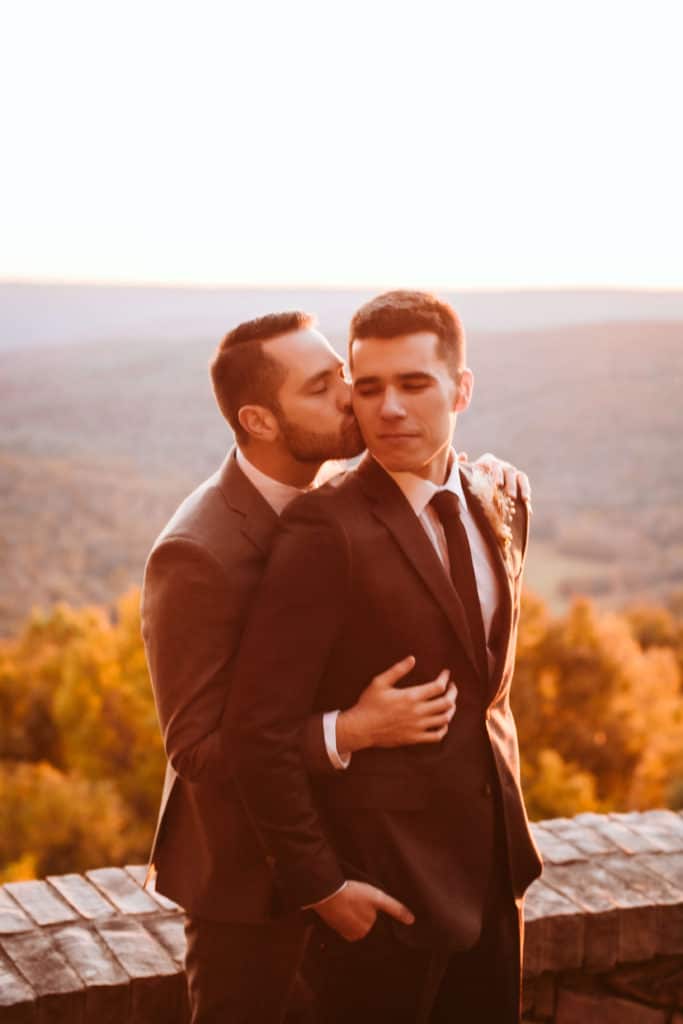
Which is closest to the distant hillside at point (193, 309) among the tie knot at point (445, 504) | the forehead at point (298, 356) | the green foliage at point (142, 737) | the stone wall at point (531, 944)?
the green foliage at point (142, 737)

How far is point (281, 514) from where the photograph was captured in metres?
2.23

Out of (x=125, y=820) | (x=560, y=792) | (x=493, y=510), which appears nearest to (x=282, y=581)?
(x=493, y=510)

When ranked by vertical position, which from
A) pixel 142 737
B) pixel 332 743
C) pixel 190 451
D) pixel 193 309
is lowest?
pixel 142 737

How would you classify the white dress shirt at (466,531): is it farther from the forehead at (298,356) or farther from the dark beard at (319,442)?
the forehead at (298,356)

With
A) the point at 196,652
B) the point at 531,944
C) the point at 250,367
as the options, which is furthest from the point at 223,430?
the point at 196,652

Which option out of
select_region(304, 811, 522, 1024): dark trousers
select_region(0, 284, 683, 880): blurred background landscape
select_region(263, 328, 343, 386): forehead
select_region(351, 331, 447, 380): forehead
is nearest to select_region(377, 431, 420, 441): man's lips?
select_region(351, 331, 447, 380): forehead

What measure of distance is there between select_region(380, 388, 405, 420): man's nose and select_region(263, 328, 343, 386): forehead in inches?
8.5

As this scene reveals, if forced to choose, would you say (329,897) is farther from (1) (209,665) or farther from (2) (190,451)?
(2) (190,451)

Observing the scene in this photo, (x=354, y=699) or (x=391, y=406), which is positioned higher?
(x=391, y=406)

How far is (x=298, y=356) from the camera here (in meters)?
2.39

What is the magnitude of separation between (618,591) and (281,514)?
160 ft

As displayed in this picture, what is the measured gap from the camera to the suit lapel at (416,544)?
7.27 feet

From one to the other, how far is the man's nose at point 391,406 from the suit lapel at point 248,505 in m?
0.32

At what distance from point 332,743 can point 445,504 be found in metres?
0.52
